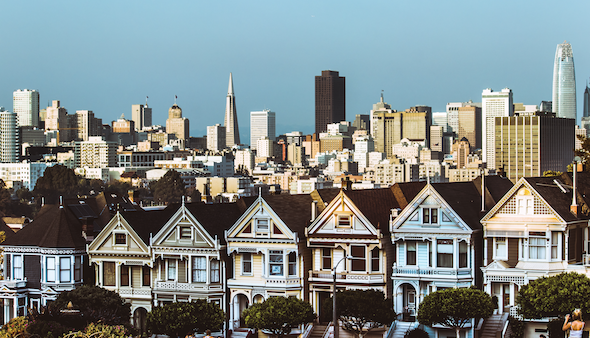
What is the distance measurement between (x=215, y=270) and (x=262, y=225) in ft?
12.4

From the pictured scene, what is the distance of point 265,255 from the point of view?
54625mm

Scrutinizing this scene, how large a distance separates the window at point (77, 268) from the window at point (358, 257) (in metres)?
16.7

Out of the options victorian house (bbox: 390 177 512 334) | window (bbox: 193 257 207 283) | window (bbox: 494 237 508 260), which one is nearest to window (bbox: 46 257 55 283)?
window (bbox: 193 257 207 283)

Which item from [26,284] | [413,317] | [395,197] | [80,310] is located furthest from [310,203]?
[26,284]

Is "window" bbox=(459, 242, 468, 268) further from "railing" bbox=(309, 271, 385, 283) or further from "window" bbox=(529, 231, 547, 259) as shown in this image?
"railing" bbox=(309, 271, 385, 283)

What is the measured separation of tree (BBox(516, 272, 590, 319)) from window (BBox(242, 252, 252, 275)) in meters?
15.0

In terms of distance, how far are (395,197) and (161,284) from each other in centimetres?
1360

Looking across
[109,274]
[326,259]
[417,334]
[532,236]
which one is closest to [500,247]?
[532,236]

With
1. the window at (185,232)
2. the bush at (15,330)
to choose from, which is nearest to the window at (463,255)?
the window at (185,232)

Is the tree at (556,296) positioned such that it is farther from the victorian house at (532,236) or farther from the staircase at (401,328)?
the staircase at (401,328)

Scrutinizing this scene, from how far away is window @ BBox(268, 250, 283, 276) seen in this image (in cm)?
5462

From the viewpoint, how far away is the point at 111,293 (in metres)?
56.5

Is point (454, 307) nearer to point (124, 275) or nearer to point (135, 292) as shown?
point (135, 292)

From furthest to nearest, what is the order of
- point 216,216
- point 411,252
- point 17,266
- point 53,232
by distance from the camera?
point 17,266
point 53,232
point 216,216
point 411,252
